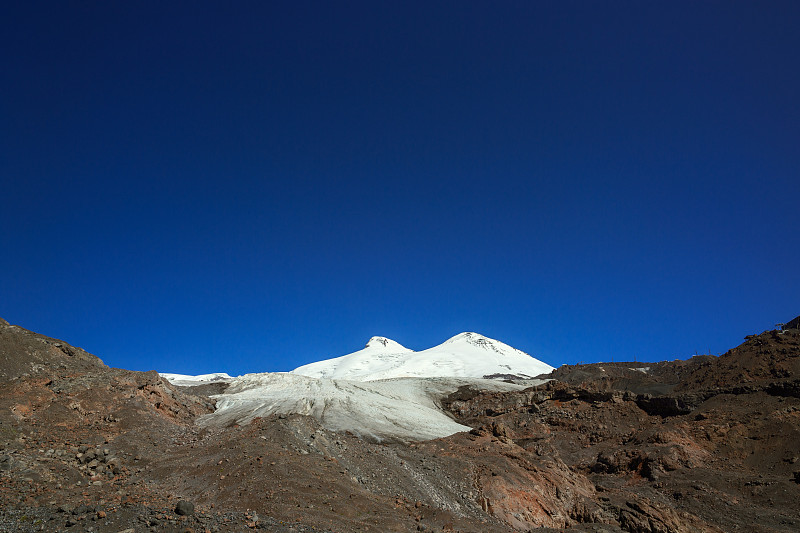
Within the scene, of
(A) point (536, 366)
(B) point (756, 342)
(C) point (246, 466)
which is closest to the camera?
(C) point (246, 466)

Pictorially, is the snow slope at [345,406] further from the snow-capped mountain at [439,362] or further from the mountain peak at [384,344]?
the mountain peak at [384,344]

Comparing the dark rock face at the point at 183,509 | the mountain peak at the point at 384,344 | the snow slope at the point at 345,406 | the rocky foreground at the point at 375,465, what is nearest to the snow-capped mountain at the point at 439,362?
the mountain peak at the point at 384,344

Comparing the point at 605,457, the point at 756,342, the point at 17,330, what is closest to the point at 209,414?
the point at 17,330

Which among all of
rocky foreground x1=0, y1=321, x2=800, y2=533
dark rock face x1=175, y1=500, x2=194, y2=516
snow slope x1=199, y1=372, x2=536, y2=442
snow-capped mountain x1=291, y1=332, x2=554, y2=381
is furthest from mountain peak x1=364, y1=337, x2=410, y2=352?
dark rock face x1=175, y1=500, x2=194, y2=516

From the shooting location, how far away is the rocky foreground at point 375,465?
11047 millimetres

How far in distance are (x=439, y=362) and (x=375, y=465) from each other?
329 feet

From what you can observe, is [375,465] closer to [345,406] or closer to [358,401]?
[345,406]

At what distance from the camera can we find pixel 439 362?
11556cm

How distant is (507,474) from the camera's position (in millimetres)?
18062

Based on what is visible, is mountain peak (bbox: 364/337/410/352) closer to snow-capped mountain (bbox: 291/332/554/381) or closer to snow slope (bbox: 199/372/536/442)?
snow-capped mountain (bbox: 291/332/554/381)

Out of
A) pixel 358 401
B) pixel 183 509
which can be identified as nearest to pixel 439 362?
pixel 358 401

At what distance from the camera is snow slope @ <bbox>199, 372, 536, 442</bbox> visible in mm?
32906

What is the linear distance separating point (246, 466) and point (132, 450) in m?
8.03

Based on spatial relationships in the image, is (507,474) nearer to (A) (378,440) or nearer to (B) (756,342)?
(A) (378,440)
